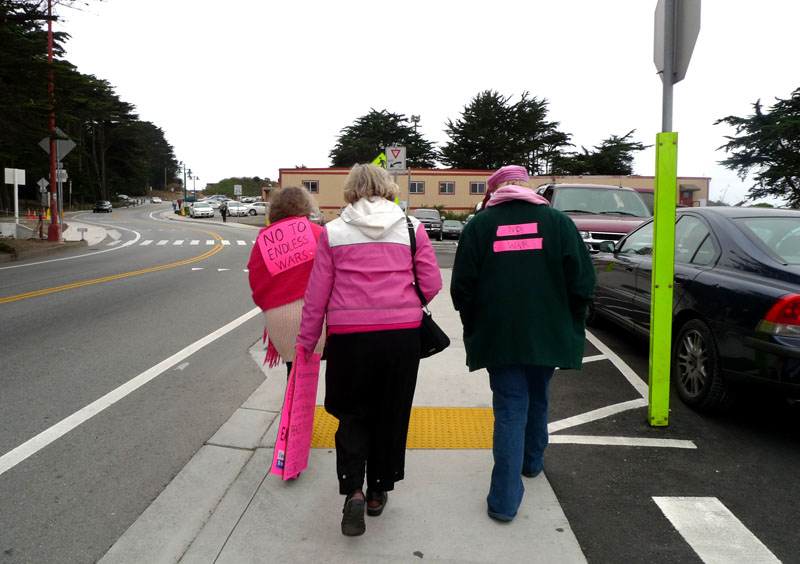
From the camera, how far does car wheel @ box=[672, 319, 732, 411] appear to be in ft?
14.5

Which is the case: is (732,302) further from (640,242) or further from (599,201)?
(599,201)

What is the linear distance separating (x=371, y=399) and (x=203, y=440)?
1.74m

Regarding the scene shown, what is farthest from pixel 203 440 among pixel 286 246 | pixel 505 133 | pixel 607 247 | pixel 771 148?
pixel 505 133

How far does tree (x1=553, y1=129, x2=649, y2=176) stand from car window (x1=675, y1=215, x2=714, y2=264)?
2393 inches

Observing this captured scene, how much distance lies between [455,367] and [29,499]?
147 inches

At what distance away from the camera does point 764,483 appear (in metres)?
3.62

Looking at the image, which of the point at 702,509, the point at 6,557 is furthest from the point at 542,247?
the point at 6,557

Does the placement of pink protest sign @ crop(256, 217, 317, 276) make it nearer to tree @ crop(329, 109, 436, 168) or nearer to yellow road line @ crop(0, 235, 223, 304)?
yellow road line @ crop(0, 235, 223, 304)

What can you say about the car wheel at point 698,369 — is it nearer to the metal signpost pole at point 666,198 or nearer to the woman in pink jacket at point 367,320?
the metal signpost pole at point 666,198

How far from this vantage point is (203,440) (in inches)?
168

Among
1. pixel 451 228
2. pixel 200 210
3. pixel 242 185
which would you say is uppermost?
pixel 242 185

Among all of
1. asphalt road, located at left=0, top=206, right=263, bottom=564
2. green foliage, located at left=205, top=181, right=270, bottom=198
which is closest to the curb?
asphalt road, located at left=0, top=206, right=263, bottom=564

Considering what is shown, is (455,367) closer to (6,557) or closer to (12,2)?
(6,557)

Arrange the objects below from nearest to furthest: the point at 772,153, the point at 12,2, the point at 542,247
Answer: the point at 542,247, the point at 12,2, the point at 772,153
